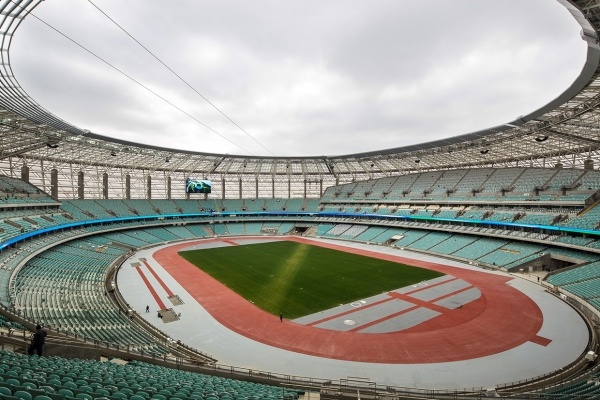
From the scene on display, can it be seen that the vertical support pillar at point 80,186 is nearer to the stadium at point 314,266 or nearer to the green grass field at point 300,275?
the stadium at point 314,266

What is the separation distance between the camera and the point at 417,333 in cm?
2172

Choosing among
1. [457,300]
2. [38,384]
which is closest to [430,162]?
[457,300]

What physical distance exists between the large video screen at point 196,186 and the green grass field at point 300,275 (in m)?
19.0

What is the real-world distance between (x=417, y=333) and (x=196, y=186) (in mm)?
56291

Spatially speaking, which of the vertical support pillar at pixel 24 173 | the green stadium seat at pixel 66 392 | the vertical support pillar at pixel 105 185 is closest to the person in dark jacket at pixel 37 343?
the green stadium seat at pixel 66 392

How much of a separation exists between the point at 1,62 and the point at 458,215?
187 feet

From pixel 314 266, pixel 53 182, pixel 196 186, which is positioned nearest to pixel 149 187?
pixel 196 186

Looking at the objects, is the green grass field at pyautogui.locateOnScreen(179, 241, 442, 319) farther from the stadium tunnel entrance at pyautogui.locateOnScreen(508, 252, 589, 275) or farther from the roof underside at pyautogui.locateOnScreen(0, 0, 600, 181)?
the roof underside at pyautogui.locateOnScreen(0, 0, 600, 181)

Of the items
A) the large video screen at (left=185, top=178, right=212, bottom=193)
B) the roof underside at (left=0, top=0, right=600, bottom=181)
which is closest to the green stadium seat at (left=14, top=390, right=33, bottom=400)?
the roof underside at (left=0, top=0, right=600, bottom=181)

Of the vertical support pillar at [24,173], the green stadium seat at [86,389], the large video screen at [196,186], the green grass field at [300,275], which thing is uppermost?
the large video screen at [196,186]

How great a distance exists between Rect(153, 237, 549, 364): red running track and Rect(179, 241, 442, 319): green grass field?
252 cm

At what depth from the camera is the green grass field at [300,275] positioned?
28.8 m

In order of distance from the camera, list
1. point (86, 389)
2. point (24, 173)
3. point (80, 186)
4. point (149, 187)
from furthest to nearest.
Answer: point (149, 187) → point (80, 186) → point (24, 173) → point (86, 389)

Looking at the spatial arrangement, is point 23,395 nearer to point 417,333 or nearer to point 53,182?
point 417,333
